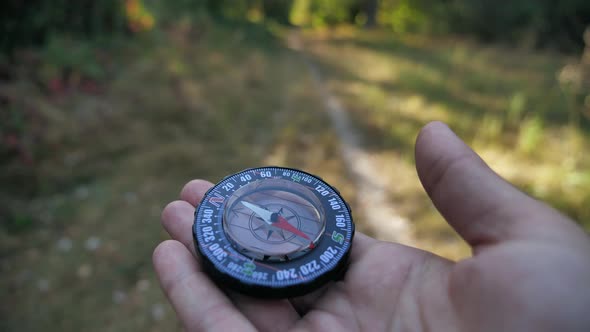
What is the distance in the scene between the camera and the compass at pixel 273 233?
224 cm

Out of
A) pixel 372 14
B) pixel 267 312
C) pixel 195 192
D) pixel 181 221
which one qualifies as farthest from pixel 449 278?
pixel 372 14

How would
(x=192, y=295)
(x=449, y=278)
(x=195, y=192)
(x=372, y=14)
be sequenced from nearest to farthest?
(x=449, y=278) → (x=192, y=295) → (x=195, y=192) → (x=372, y=14)

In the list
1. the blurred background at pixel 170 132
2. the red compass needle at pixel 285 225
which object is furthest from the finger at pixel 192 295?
the blurred background at pixel 170 132

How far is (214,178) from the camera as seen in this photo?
538 cm

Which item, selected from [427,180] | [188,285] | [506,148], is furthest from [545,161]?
[188,285]

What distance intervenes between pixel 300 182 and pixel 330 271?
719mm

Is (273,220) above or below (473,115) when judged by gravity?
above

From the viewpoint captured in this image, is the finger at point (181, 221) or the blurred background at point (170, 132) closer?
the finger at point (181, 221)

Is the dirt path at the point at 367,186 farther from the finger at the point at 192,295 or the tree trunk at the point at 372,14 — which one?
the tree trunk at the point at 372,14

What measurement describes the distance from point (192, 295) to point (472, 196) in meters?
1.56

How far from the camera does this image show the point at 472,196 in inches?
85.7

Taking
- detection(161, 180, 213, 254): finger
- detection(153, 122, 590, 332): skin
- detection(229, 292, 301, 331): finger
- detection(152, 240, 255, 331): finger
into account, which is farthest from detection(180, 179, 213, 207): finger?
detection(229, 292, 301, 331): finger

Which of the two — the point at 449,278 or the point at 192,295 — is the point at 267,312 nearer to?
the point at 192,295

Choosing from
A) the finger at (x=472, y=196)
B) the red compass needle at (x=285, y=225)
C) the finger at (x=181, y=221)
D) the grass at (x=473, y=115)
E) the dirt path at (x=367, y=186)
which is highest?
the finger at (x=472, y=196)
